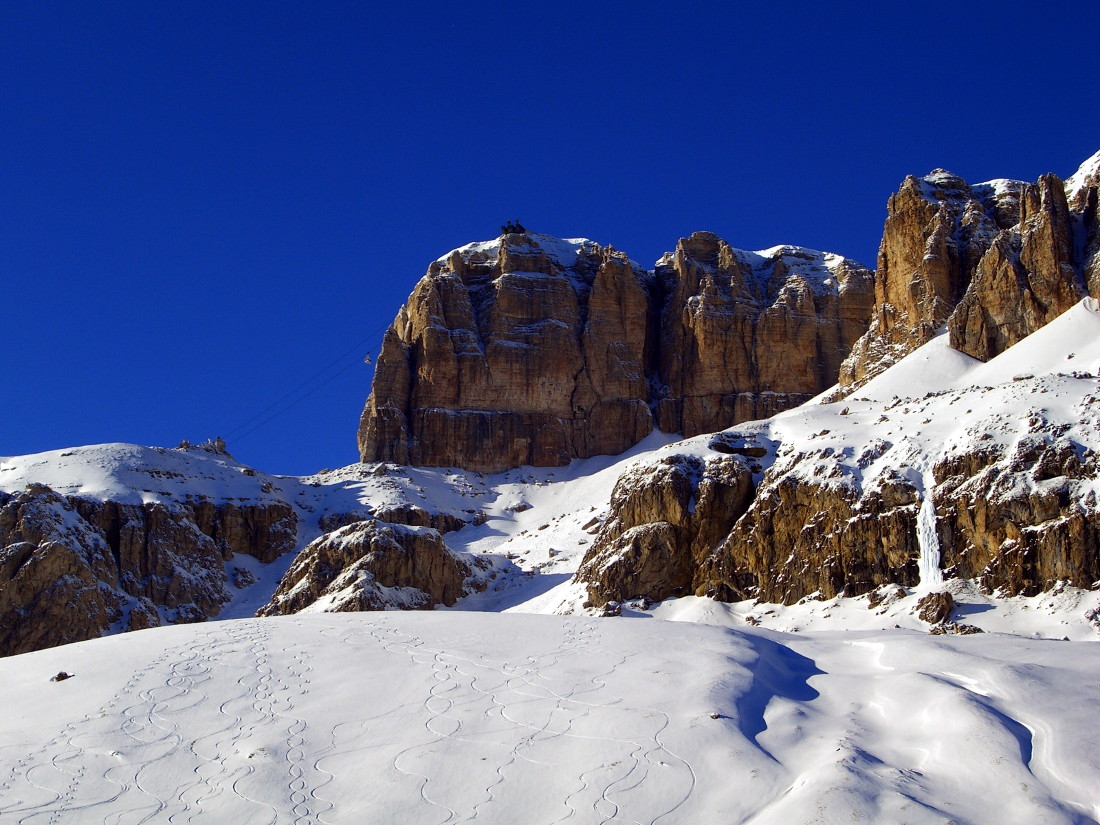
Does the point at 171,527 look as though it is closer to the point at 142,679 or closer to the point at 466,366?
the point at 466,366

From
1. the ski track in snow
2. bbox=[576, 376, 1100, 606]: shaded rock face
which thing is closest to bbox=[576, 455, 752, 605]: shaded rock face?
bbox=[576, 376, 1100, 606]: shaded rock face

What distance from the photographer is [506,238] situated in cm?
14112

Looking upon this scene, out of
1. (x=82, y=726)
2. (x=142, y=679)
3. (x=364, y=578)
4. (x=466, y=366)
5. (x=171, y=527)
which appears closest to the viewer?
Result: (x=82, y=726)

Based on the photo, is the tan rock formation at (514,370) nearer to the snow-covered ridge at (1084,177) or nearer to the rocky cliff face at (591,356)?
the rocky cliff face at (591,356)

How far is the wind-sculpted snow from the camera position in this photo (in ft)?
55.4

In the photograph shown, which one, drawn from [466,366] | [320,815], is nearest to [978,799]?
[320,815]

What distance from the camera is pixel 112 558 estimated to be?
263 ft

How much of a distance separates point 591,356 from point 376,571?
66.2 meters

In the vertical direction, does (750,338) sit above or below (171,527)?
above

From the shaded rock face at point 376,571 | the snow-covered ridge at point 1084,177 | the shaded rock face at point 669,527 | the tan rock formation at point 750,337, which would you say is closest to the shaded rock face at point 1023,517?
the shaded rock face at point 669,527

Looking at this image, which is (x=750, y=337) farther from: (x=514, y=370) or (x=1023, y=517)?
(x=1023, y=517)

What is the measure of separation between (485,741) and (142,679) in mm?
9562

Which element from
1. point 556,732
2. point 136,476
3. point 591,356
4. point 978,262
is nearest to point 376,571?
point 136,476

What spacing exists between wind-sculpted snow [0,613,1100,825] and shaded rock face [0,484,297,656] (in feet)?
158
